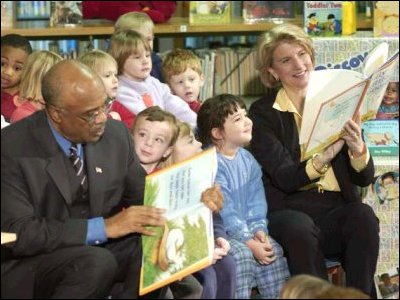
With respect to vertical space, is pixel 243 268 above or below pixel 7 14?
below

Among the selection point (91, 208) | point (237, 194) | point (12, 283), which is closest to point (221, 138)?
point (237, 194)

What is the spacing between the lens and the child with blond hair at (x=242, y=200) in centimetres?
358

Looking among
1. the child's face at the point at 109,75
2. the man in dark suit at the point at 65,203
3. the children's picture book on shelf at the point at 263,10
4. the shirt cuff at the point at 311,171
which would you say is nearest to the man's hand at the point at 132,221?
the man in dark suit at the point at 65,203

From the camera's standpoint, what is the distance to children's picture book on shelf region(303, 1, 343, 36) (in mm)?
4641

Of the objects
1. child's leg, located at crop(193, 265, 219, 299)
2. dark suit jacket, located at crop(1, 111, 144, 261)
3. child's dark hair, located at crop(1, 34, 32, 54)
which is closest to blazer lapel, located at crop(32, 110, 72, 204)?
dark suit jacket, located at crop(1, 111, 144, 261)

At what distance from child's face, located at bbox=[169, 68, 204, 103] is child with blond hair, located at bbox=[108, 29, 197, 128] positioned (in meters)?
0.12

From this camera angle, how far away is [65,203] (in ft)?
10.3

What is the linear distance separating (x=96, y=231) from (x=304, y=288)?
76 cm

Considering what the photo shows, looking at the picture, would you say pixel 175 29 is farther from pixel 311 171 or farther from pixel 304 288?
pixel 304 288

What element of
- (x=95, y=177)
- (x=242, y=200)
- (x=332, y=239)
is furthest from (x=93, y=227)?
(x=332, y=239)

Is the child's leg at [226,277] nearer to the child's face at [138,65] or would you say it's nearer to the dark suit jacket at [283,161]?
the dark suit jacket at [283,161]

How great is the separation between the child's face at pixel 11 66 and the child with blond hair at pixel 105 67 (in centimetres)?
31

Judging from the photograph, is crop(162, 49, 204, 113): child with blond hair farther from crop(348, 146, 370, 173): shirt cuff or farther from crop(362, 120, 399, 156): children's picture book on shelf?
crop(348, 146, 370, 173): shirt cuff

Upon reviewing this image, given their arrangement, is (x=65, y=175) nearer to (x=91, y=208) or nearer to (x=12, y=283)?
(x=91, y=208)
